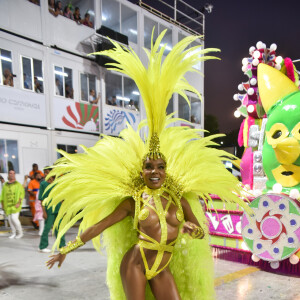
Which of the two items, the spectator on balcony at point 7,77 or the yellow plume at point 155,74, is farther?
the spectator on balcony at point 7,77

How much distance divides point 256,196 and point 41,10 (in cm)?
1021

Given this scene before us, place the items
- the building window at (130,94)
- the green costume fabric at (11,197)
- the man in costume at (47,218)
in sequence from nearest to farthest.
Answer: the man in costume at (47,218), the green costume fabric at (11,197), the building window at (130,94)

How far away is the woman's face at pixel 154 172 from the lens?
1.97 metres

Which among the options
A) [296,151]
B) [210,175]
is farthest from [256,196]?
[210,175]

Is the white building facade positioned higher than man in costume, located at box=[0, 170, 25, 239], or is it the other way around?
the white building facade

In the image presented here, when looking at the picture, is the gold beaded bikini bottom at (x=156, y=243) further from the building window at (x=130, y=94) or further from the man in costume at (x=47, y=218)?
the building window at (x=130, y=94)

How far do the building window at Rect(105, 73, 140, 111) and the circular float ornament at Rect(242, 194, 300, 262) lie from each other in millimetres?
10062

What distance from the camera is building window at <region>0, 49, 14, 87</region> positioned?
9.34 m

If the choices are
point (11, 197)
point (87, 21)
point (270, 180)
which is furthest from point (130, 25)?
point (270, 180)

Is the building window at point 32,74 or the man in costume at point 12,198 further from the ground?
the building window at point 32,74

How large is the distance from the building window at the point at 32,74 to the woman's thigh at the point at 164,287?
31.4 feet

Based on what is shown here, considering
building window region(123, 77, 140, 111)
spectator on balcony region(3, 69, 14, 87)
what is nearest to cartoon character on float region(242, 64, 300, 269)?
spectator on balcony region(3, 69, 14, 87)

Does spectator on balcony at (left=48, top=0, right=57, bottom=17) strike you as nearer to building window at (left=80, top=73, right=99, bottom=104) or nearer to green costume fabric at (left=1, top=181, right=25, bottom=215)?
building window at (left=80, top=73, right=99, bottom=104)

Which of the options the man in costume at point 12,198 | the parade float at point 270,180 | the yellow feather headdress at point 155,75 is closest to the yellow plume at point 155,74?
the yellow feather headdress at point 155,75
